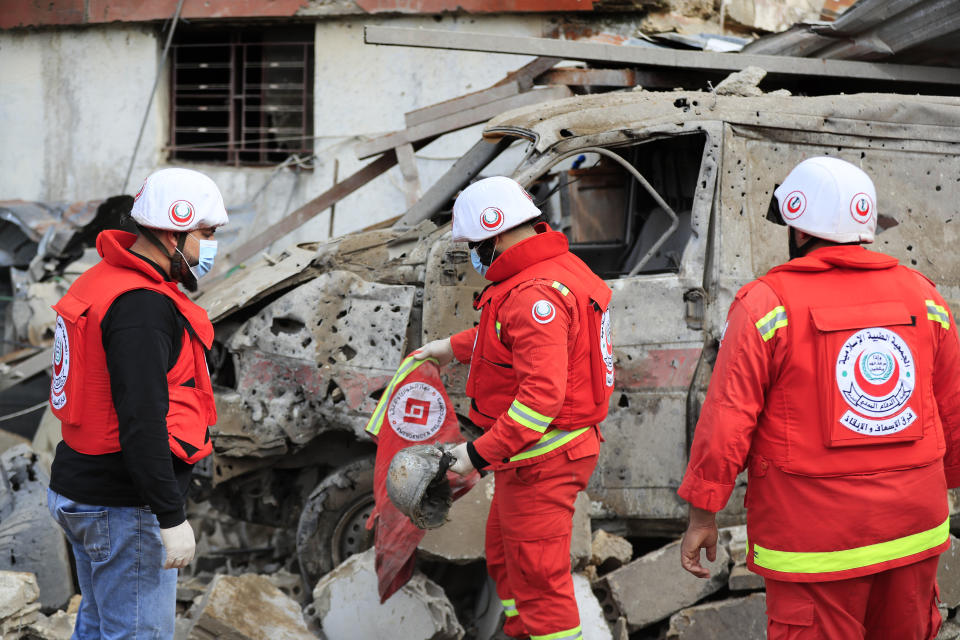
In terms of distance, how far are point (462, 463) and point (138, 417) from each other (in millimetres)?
1071

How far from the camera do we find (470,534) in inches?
158

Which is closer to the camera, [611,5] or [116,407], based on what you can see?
[116,407]

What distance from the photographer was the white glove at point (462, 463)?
3070 mm

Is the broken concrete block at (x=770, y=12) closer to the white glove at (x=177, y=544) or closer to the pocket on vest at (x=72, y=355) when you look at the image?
the pocket on vest at (x=72, y=355)

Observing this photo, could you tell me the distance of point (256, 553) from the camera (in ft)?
16.7

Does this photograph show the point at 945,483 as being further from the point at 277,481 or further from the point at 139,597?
the point at 277,481

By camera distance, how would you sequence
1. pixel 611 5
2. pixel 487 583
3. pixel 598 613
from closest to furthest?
1. pixel 598 613
2. pixel 487 583
3. pixel 611 5

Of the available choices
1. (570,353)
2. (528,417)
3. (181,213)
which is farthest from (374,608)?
(181,213)

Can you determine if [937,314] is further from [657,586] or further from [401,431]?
[401,431]

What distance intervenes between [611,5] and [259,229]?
3991 mm

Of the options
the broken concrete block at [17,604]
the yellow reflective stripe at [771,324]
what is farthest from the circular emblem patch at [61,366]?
the yellow reflective stripe at [771,324]

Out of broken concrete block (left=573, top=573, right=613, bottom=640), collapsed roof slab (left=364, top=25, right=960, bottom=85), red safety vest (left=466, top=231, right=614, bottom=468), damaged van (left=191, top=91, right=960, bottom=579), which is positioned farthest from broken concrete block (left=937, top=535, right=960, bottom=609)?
collapsed roof slab (left=364, top=25, right=960, bottom=85)

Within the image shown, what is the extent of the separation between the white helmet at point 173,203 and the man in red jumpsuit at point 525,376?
3.09 feet

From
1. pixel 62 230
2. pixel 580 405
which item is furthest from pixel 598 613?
pixel 62 230
